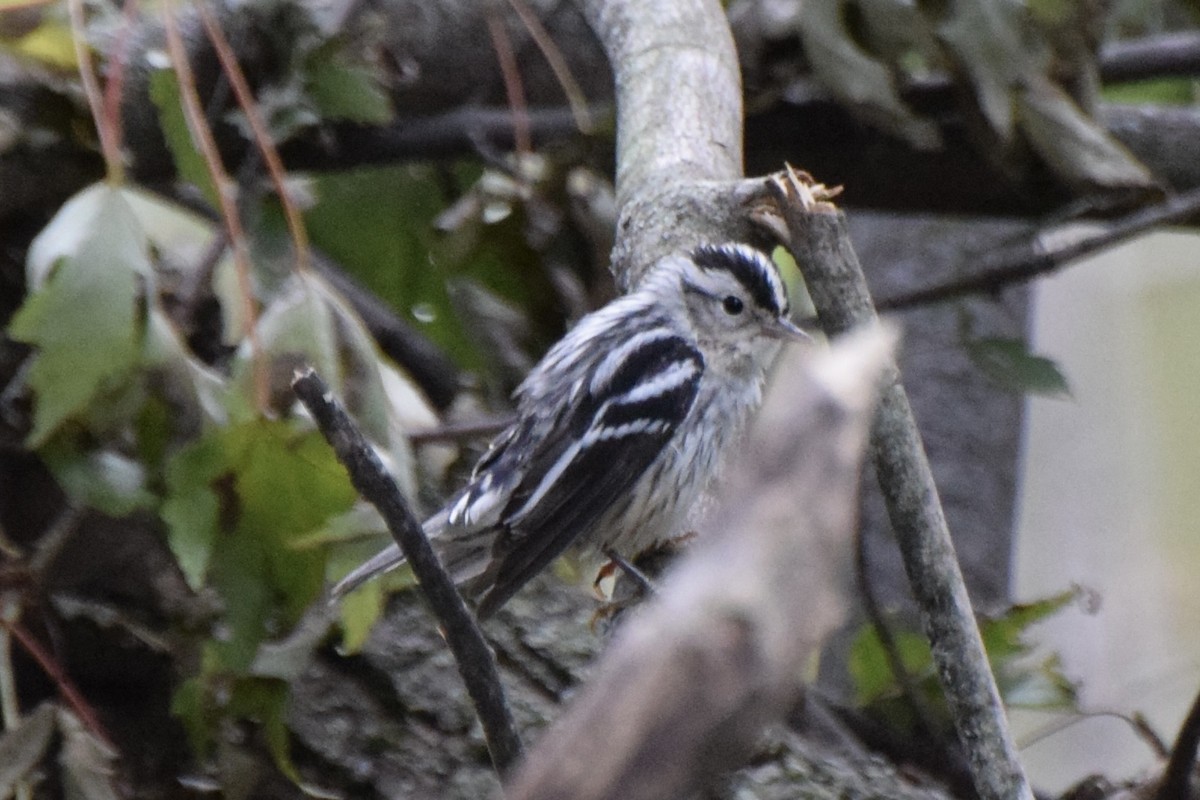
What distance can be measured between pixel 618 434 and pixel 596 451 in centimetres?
6

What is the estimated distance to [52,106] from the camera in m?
2.65

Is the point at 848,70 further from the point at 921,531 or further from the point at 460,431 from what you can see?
the point at 921,531

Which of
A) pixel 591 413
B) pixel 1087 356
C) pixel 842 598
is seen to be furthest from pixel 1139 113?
pixel 1087 356

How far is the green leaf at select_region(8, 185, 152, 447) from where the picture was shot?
209cm

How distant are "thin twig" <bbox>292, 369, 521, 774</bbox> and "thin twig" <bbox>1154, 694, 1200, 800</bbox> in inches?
40.1

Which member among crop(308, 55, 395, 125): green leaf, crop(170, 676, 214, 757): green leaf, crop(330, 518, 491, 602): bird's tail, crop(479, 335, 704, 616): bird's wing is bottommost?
crop(170, 676, 214, 757): green leaf

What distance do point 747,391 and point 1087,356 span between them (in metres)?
5.16

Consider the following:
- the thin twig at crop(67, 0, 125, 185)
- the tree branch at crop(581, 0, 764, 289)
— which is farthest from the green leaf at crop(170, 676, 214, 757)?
the tree branch at crop(581, 0, 764, 289)

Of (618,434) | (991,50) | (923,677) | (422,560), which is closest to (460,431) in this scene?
(618,434)

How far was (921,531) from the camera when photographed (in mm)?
1642

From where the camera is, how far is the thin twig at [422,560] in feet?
4.38

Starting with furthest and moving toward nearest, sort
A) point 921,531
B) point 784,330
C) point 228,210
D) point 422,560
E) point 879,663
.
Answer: point 879,663, point 784,330, point 228,210, point 921,531, point 422,560

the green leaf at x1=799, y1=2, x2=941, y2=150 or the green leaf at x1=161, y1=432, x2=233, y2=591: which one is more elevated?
the green leaf at x1=799, y1=2, x2=941, y2=150

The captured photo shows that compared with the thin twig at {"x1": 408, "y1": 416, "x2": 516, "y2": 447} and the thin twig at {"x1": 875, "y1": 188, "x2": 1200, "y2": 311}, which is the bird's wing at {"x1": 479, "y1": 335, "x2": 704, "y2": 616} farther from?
the thin twig at {"x1": 875, "y1": 188, "x2": 1200, "y2": 311}
